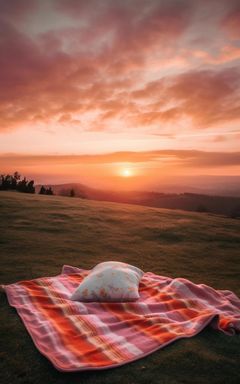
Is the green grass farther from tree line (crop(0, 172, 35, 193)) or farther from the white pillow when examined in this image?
tree line (crop(0, 172, 35, 193))

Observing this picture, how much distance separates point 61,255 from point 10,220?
4.56 m

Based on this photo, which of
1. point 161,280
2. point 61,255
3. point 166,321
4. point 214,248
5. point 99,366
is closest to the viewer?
point 99,366

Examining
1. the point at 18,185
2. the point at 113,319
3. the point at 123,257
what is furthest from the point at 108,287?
the point at 18,185

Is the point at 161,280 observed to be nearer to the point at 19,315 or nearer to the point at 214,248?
the point at 19,315

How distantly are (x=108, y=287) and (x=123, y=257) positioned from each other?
342cm

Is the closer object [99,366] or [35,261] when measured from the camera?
[99,366]

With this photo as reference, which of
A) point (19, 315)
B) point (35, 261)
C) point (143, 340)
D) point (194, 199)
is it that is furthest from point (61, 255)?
point (194, 199)

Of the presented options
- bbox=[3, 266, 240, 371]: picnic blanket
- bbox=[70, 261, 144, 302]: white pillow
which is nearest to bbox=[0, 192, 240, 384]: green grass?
bbox=[3, 266, 240, 371]: picnic blanket

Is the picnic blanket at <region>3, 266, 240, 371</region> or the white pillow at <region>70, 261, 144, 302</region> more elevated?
the white pillow at <region>70, 261, 144, 302</region>

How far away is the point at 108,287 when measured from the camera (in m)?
4.45

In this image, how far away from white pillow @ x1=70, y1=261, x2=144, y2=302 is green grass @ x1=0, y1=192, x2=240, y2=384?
1011mm

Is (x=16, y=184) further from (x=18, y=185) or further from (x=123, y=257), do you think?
(x=123, y=257)

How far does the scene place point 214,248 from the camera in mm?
9062

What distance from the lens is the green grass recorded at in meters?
2.83
